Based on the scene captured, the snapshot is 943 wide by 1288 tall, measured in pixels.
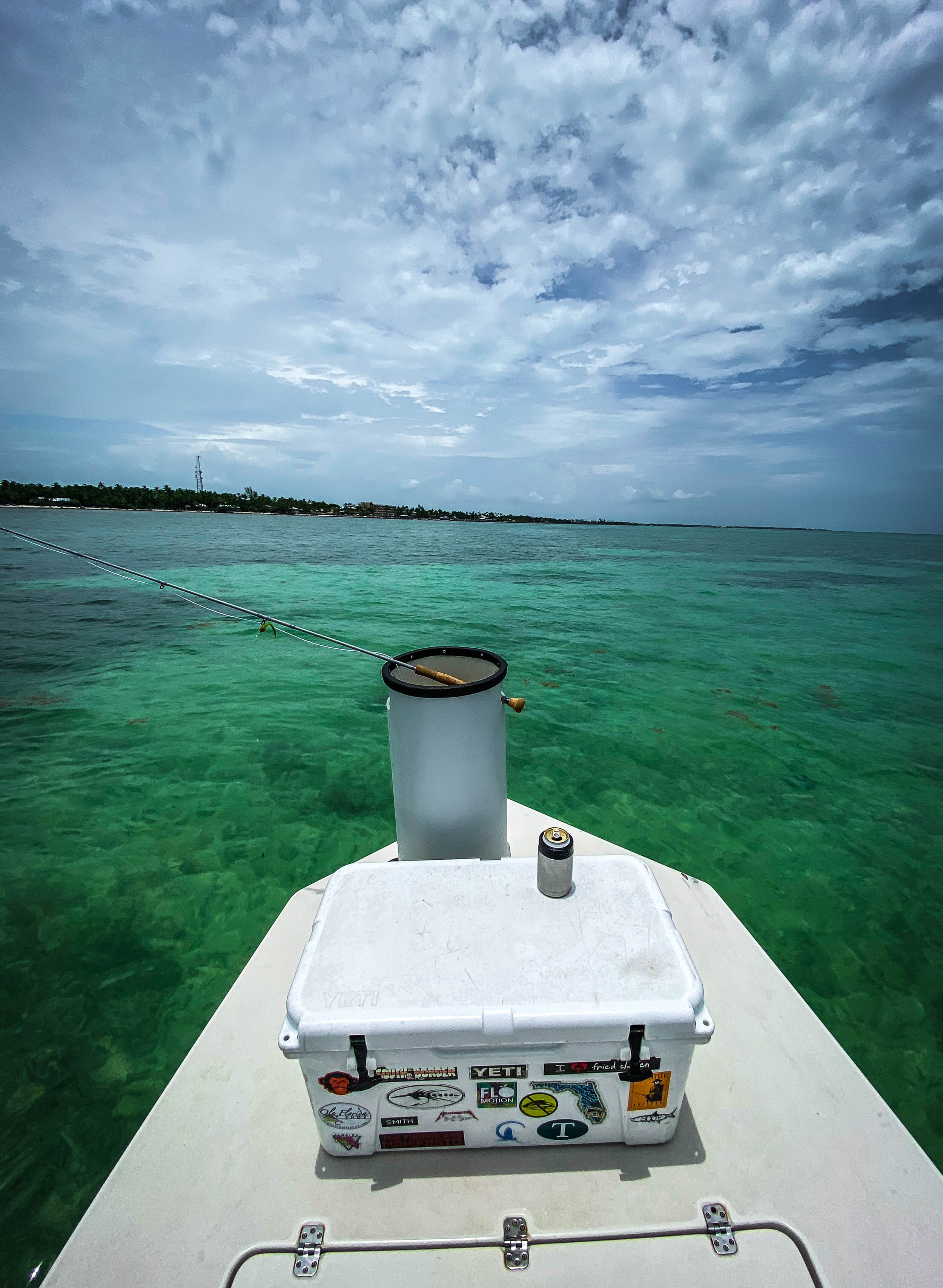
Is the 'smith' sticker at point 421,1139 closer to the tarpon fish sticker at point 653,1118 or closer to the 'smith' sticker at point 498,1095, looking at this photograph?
the 'smith' sticker at point 498,1095

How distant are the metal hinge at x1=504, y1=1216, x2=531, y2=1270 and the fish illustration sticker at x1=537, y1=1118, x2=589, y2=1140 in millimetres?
218

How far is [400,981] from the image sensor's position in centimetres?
160

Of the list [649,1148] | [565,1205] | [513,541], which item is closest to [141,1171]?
[565,1205]

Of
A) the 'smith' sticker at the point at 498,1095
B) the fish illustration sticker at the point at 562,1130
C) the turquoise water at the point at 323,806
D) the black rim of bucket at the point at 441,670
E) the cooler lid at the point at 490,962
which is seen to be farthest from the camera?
the turquoise water at the point at 323,806

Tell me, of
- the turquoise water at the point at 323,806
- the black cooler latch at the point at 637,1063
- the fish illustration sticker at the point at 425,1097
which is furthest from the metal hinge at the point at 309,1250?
the turquoise water at the point at 323,806

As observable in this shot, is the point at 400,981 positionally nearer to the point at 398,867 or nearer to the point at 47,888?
the point at 398,867

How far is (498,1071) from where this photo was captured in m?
1.59

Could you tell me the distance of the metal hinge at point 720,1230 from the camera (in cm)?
154

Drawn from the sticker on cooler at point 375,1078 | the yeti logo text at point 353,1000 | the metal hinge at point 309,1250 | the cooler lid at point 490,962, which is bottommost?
the metal hinge at point 309,1250

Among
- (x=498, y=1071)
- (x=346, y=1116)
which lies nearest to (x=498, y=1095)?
(x=498, y=1071)

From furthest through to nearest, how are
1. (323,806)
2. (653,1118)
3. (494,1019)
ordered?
(323,806) < (653,1118) < (494,1019)

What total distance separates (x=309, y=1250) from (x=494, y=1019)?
0.94m

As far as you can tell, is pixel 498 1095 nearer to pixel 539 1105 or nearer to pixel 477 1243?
pixel 539 1105

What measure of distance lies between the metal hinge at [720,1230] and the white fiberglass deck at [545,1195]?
2 cm
